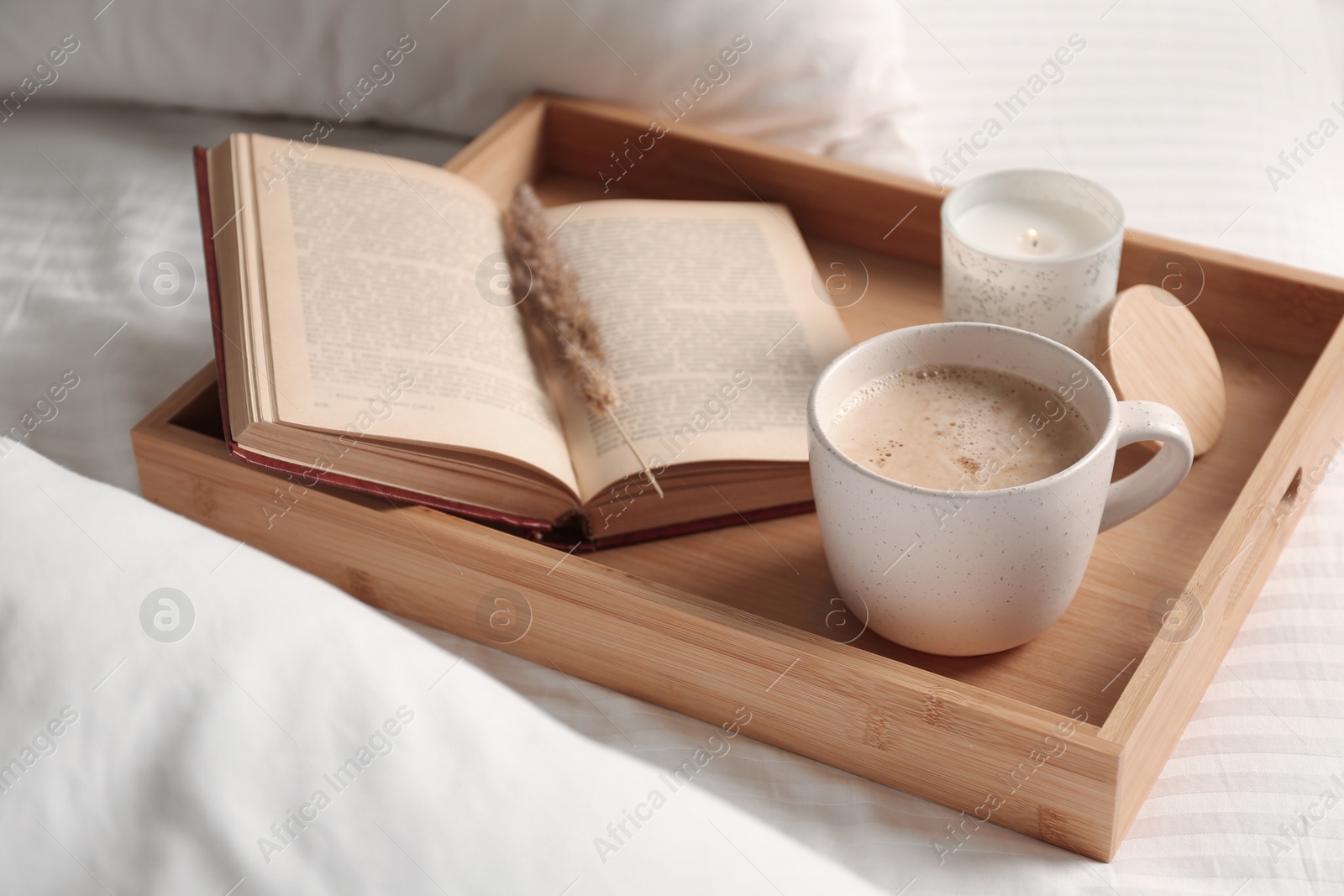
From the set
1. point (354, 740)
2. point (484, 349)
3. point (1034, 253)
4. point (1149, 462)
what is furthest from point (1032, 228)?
point (354, 740)

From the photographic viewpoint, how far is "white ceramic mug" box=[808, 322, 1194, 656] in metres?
0.50

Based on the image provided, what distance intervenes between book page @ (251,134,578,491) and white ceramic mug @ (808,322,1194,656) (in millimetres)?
171

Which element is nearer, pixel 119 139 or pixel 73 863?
pixel 73 863

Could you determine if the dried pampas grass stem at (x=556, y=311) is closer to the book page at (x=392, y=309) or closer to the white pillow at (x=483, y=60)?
the book page at (x=392, y=309)

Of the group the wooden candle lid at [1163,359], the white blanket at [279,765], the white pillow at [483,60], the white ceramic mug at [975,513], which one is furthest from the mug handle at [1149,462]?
the white pillow at [483,60]

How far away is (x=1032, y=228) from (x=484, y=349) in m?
0.34

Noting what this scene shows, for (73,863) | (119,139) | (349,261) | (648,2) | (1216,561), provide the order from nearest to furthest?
(73,863)
(1216,561)
(349,261)
(648,2)
(119,139)

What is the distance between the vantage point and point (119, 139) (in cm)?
109

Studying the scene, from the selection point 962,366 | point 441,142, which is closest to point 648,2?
point 441,142

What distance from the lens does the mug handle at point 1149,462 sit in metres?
0.54

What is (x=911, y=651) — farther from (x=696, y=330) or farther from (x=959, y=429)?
(x=696, y=330)

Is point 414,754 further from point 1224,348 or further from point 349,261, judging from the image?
point 1224,348

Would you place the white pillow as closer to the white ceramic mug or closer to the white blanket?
the white ceramic mug

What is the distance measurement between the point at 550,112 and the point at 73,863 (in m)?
0.70
